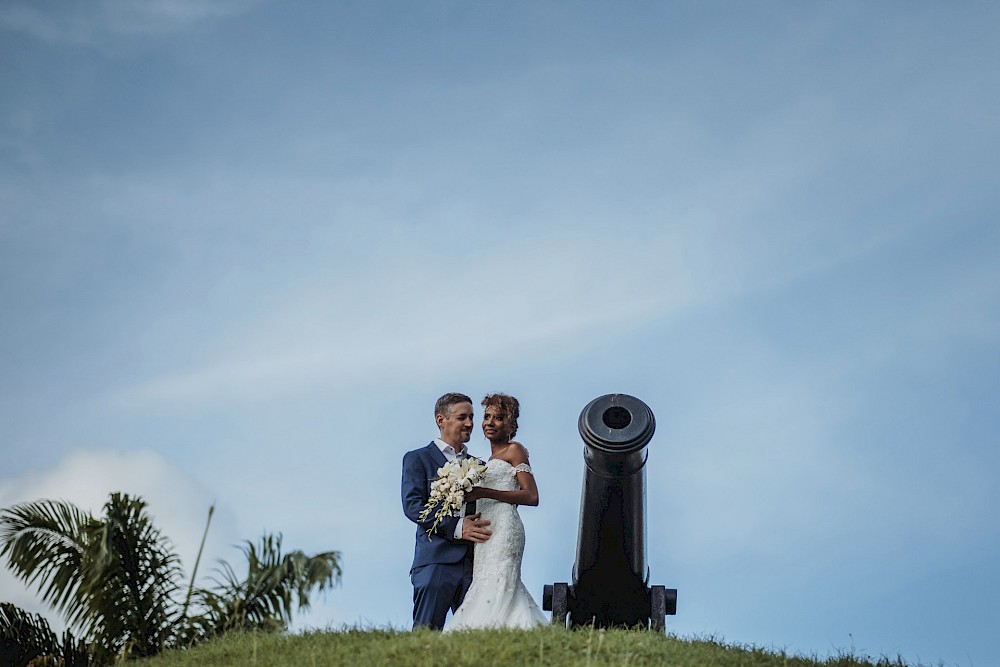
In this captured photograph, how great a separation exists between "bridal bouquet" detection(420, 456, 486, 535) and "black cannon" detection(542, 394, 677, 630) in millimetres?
999

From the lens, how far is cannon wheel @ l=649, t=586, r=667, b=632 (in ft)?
35.1

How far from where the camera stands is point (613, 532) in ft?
31.8

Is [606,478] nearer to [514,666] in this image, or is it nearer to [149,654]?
[514,666]

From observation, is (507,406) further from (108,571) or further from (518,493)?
(108,571)

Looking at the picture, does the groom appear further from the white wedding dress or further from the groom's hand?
the white wedding dress

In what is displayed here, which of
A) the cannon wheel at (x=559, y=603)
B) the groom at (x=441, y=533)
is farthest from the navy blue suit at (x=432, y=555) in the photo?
the cannon wheel at (x=559, y=603)

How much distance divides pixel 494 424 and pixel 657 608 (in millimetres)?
2969

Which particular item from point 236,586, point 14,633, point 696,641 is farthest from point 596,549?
point 14,633

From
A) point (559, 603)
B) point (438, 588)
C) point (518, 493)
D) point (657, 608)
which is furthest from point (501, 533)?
point (657, 608)

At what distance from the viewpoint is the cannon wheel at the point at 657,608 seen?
421 inches

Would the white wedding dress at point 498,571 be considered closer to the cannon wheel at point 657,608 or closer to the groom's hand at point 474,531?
the groom's hand at point 474,531

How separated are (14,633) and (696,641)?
8.09 meters

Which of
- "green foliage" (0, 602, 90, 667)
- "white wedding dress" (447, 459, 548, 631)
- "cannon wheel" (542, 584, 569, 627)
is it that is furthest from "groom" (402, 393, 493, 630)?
"green foliage" (0, 602, 90, 667)

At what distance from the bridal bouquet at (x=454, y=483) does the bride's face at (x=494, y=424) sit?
0.38 m
